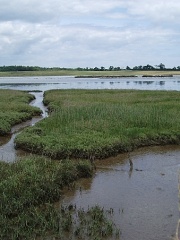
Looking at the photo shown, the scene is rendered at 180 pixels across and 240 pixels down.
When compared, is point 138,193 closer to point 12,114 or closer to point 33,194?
point 33,194

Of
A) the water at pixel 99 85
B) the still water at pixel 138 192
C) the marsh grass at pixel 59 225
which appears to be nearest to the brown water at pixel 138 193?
the still water at pixel 138 192

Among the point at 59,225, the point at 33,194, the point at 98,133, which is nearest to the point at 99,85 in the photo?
the point at 98,133

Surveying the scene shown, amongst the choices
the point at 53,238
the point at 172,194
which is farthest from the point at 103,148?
the point at 53,238

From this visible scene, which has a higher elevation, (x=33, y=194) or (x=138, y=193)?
(x=33, y=194)

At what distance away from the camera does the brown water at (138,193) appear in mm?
9227

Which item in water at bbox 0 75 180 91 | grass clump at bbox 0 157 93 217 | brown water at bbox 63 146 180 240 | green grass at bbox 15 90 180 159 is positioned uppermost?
water at bbox 0 75 180 91

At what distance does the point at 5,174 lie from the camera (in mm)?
11719

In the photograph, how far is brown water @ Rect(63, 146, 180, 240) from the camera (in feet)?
30.3

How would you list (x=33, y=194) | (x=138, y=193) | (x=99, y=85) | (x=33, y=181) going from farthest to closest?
(x=99, y=85)
(x=138, y=193)
(x=33, y=181)
(x=33, y=194)

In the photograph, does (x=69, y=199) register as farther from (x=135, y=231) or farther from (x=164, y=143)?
(x=164, y=143)

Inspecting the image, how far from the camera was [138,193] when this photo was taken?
11633 mm

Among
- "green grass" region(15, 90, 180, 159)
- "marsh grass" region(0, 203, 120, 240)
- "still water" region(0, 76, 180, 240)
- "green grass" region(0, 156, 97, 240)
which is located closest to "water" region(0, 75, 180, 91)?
"green grass" region(15, 90, 180, 159)

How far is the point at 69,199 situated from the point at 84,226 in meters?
2.17

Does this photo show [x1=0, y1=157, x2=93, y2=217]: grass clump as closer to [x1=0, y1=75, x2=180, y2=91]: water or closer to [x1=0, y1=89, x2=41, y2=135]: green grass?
[x1=0, y1=89, x2=41, y2=135]: green grass
